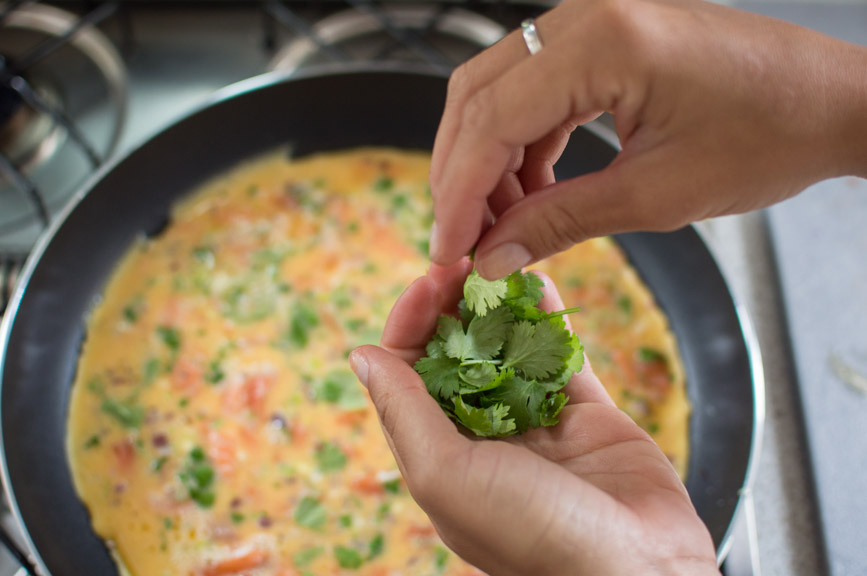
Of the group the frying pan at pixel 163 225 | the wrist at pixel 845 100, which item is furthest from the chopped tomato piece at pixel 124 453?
the wrist at pixel 845 100

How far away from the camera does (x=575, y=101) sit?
3.01 ft

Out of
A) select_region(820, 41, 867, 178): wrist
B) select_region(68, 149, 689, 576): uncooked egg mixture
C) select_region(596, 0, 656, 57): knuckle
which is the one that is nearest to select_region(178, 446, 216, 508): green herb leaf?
select_region(68, 149, 689, 576): uncooked egg mixture

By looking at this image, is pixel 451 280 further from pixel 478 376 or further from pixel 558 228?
pixel 558 228

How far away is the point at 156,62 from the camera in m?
1.98

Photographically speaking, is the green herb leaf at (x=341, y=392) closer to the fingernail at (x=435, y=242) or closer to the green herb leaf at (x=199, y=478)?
the green herb leaf at (x=199, y=478)

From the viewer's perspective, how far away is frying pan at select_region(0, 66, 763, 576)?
1438 millimetres

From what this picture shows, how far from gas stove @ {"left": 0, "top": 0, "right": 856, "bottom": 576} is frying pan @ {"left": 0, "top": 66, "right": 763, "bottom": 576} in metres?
0.10

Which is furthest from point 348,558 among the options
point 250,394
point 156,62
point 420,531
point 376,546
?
point 156,62

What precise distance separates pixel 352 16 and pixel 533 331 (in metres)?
1.27

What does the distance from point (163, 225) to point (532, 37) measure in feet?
4.10

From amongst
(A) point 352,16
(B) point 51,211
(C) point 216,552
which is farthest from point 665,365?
(B) point 51,211

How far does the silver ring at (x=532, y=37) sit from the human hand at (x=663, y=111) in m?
0.01

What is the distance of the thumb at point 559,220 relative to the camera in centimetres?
94

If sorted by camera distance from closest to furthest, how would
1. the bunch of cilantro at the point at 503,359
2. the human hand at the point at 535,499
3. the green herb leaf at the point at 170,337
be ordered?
the human hand at the point at 535,499 < the bunch of cilantro at the point at 503,359 < the green herb leaf at the point at 170,337
